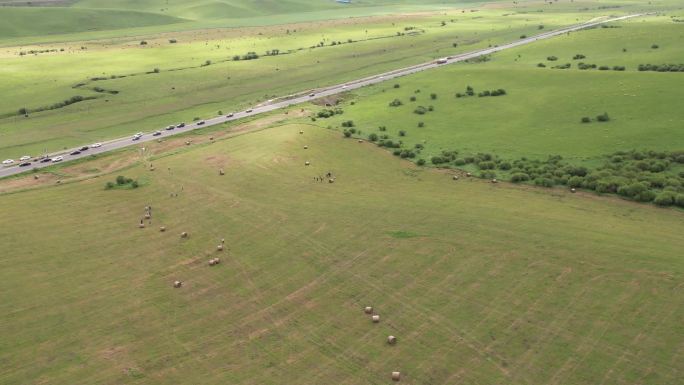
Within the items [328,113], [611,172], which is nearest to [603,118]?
[611,172]

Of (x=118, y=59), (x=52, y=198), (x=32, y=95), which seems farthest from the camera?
(x=118, y=59)

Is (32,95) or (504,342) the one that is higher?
(32,95)

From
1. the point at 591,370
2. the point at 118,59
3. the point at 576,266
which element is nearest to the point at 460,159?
the point at 576,266

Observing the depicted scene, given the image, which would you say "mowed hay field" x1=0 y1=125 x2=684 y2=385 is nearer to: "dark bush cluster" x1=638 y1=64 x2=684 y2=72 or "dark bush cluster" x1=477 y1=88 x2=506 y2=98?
"dark bush cluster" x1=477 y1=88 x2=506 y2=98

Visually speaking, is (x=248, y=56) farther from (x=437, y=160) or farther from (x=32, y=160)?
(x=437, y=160)

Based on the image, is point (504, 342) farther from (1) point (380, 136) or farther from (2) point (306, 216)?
(1) point (380, 136)

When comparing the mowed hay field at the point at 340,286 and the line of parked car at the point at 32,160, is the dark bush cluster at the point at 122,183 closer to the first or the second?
the mowed hay field at the point at 340,286

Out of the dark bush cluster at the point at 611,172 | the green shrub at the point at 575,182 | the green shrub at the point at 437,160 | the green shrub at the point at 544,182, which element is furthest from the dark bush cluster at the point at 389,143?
the green shrub at the point at 575,182
